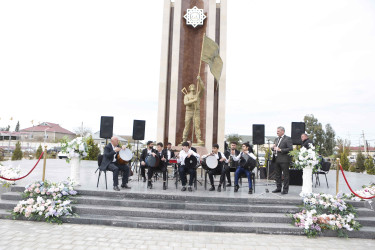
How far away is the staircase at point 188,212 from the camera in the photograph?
5266 mm

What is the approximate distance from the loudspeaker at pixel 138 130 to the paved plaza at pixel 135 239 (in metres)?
6.43

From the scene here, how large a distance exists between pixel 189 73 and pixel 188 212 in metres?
10.7

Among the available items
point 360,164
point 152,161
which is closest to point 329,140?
point 360,164

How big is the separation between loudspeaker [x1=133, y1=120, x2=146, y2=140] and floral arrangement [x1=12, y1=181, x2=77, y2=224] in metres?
5.33

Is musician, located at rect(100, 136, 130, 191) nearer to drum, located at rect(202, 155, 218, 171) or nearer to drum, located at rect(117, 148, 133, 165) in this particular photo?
drum, located at rect(117, 148, 133, 165)

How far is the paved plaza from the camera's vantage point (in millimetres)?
4289

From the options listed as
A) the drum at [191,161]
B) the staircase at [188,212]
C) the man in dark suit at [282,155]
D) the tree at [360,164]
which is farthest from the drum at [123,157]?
the tree at [360,164]

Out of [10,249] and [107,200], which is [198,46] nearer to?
[107,200]

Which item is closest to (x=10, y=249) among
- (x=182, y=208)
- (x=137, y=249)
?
(x=137, y=249)

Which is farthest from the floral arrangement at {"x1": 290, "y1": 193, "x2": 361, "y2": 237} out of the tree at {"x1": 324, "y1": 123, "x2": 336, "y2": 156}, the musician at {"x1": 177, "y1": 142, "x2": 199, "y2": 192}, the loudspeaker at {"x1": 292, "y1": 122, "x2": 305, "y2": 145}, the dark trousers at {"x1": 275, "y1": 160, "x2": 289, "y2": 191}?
the tree at {"x1": 324, "y1": 123, "x2": 336, "y2": 156}

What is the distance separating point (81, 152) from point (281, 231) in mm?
5735

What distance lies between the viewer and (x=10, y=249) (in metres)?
3.95

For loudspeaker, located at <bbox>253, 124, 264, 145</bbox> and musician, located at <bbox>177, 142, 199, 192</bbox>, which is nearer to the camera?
musician, located at <bbox>177, 142, 199, 192</bbox>

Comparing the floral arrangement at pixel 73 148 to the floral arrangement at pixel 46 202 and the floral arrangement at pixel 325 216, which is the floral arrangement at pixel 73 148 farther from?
the floral arrangement at pixel 325 216
